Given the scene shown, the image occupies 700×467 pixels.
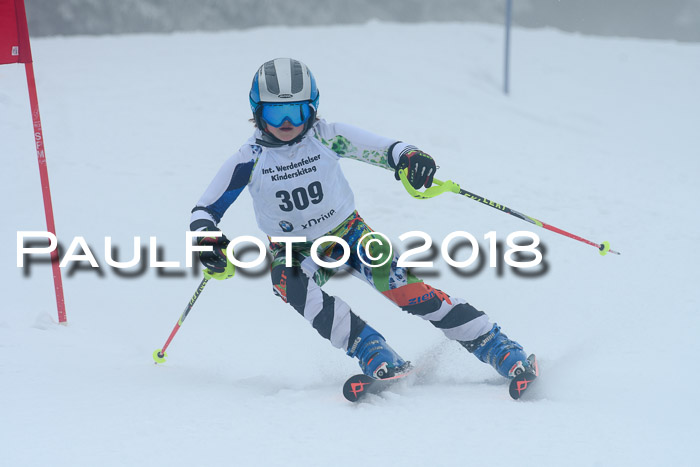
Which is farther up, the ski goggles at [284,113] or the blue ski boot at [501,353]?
the ski goggles at [284,113]

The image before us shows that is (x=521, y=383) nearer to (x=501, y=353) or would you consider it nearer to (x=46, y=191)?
(x=501, y=353)

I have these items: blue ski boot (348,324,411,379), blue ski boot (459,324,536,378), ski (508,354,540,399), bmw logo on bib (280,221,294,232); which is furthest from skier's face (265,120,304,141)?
ski (508,354,540,399)

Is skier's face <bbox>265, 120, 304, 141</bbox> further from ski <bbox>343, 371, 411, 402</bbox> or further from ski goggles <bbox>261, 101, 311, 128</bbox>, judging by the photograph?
ski <bbox>343, 371, 411, 402</bbox>

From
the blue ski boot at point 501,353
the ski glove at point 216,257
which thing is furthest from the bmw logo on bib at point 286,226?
the blue ski boot at point 501,353

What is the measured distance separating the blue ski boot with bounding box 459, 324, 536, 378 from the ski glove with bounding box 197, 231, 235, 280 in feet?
4.16

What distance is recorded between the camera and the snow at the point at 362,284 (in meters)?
2.78

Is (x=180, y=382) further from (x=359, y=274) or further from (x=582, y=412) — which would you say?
(x=582, y=412)

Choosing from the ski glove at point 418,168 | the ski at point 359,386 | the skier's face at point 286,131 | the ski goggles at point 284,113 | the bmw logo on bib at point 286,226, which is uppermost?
the ski goggles at point 284,113

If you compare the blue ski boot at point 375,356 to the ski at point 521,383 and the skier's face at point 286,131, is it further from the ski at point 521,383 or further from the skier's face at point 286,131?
the skier's face at point 286,131

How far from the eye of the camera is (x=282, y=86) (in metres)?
3.32

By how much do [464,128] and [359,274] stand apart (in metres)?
5.61

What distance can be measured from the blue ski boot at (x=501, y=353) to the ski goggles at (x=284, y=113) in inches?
55.8

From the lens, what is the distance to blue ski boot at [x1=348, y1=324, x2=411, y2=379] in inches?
128

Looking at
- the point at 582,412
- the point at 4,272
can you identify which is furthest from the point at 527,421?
the point at 4,272
